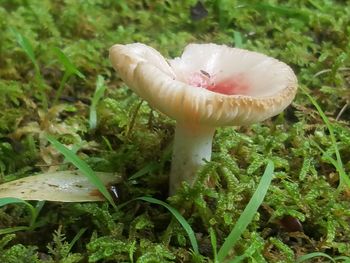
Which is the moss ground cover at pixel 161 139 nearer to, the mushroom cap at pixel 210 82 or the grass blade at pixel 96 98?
the grass blade at pixel 96 98

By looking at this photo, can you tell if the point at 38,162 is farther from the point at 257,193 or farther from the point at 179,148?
the point at 257,193

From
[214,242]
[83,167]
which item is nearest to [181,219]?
[214,242]

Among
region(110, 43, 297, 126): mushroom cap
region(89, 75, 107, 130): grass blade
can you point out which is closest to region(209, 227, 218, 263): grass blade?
region(110, 43, 297, 126): mushroom cap

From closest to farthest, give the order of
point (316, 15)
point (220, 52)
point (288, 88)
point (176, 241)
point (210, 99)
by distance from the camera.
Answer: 1. point (210, 99)
2. point (288, 88)
3. point (176, 241)
4. point (220, 52)
5. point (316, 15)

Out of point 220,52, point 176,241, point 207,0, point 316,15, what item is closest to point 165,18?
point 207,0

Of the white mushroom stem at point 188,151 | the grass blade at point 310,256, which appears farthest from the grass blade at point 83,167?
the grass blade at point 310,256

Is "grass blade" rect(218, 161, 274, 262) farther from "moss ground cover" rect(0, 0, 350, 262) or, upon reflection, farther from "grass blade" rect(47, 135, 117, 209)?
"grass blade" rect(47, 135, 117, 209)
